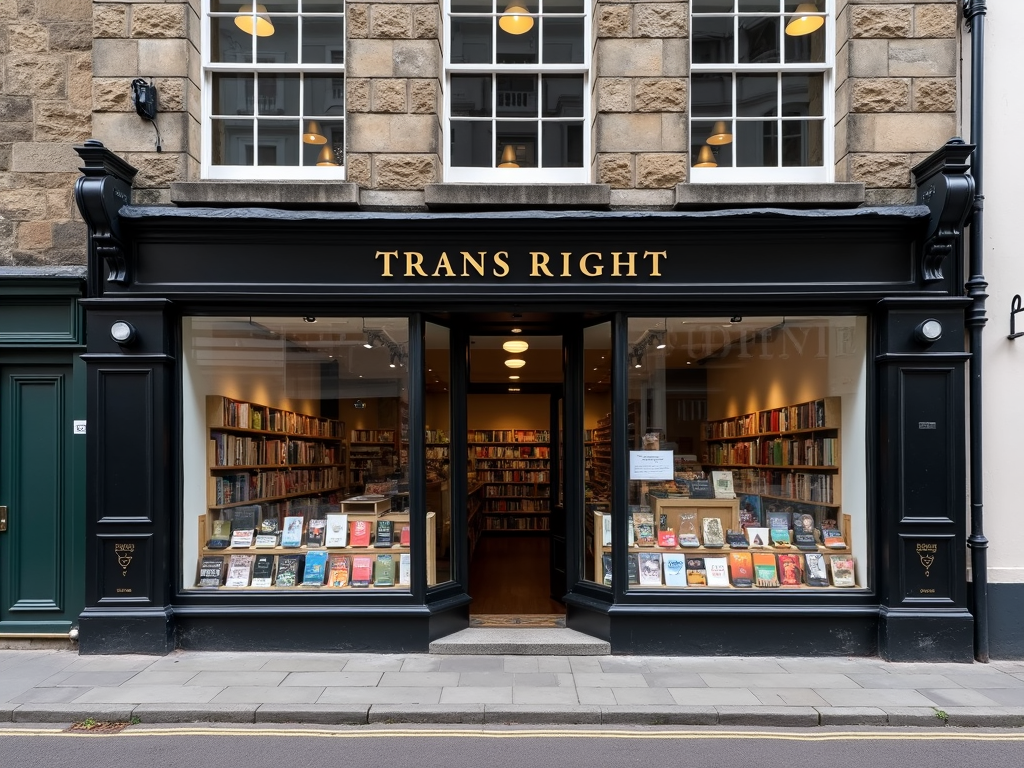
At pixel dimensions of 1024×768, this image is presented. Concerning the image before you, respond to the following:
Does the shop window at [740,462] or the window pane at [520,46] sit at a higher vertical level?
the window pane at [520,46]

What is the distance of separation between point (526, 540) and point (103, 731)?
11818 millimetres

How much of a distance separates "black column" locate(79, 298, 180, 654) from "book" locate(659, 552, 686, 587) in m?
4.96

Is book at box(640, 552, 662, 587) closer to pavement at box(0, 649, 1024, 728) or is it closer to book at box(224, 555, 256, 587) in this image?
pavement at box(0, 649, 1024, 728)

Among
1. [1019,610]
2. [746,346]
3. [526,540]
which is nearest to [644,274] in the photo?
[746,346]

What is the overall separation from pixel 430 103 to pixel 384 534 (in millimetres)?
4884

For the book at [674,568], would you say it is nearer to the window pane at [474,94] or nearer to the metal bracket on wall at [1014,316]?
the metal bracket on wall at [1014,316]

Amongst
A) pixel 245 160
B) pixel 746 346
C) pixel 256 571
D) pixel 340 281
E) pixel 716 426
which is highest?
pixel 245 160

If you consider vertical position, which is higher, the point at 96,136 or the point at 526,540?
the point at 96,136

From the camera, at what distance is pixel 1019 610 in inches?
301

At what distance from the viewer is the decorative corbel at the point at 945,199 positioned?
720cm

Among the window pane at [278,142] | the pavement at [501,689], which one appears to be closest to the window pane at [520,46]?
the window pane at [278,142]

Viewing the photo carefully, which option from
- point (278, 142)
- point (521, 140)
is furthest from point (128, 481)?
point (521, 140)

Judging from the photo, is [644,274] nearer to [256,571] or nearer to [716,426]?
[716,426]

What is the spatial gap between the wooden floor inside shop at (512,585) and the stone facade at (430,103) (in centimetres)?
497
